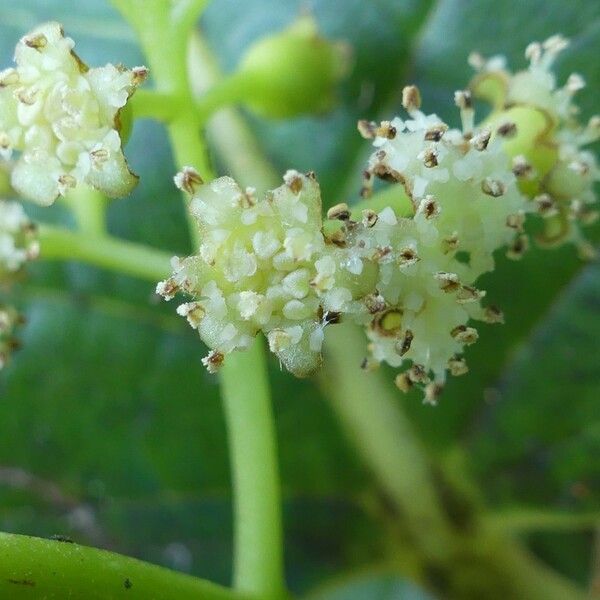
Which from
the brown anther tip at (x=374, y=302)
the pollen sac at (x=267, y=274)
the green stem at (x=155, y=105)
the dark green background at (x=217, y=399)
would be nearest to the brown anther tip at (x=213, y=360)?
the pollen sac at (x=267, y=274)

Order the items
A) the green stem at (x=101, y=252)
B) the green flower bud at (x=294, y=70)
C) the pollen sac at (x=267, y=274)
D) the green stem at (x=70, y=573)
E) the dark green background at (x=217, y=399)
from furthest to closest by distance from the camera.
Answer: the dark green background at (x=217, y=399)
the green flower bud at (x=294, y=70)
the green stem at (x=101, y=252)
the pollen sac at (x=267, y=274)
the green stem at (x=70, y=573)

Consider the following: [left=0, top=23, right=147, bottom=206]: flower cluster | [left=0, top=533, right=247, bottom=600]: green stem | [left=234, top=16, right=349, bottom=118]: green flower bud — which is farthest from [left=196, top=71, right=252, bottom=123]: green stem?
[left=0, top=533, right=247, bottom=600]: green stem

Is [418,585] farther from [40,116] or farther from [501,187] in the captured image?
[40,116]

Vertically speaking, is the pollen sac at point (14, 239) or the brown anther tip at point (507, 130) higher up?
the pollen sac at point (14, 239)

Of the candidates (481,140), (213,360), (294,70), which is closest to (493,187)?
(481,140)

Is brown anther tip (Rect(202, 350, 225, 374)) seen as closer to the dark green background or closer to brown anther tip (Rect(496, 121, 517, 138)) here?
brown anther tip (Rect(496, 121, 517, 138))

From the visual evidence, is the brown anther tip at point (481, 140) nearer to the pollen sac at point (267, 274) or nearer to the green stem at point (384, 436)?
the pollen sac at point (267, 274)

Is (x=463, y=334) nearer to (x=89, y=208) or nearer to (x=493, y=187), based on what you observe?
(x=493, y=187)

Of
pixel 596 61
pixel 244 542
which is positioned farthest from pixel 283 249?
pixel 596 61
